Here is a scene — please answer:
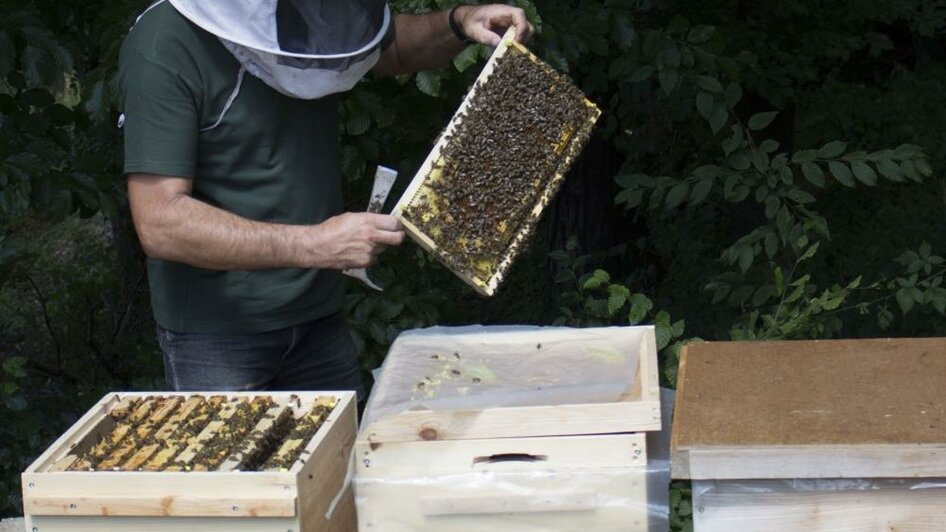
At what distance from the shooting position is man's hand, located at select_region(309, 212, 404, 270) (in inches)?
94.0

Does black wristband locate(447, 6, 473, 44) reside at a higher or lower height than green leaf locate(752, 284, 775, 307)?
higher

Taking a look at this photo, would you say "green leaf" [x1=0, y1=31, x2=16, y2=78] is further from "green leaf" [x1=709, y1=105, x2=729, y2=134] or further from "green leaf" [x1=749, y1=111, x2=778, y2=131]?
"green leaf" [x1=749, y1=111, x2=778, y2=131]

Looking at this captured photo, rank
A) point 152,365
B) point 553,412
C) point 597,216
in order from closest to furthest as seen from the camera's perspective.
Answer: point 553,412
point 152,365
point 597,216

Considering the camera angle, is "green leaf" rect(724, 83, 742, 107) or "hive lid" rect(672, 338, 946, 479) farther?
"green leaf" rect(724, 83, 742, 107)

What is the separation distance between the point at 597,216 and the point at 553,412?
4611 mm

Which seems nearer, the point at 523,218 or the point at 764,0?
the point at 523,218

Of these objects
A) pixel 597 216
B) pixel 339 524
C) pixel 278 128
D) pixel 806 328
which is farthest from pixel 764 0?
pixel 339 524

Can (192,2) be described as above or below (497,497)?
above

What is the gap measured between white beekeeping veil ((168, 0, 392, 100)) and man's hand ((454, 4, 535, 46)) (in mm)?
333

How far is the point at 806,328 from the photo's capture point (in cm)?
407

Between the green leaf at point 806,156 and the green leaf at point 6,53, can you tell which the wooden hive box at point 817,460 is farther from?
the green leaf at point 6,53

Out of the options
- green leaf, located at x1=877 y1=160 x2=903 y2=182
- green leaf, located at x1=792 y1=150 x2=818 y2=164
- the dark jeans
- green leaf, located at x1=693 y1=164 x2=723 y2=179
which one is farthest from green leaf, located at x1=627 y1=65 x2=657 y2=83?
the dark jeans

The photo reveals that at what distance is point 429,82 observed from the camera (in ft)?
11.1

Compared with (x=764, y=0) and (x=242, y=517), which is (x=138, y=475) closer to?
(x=242, y=517)
